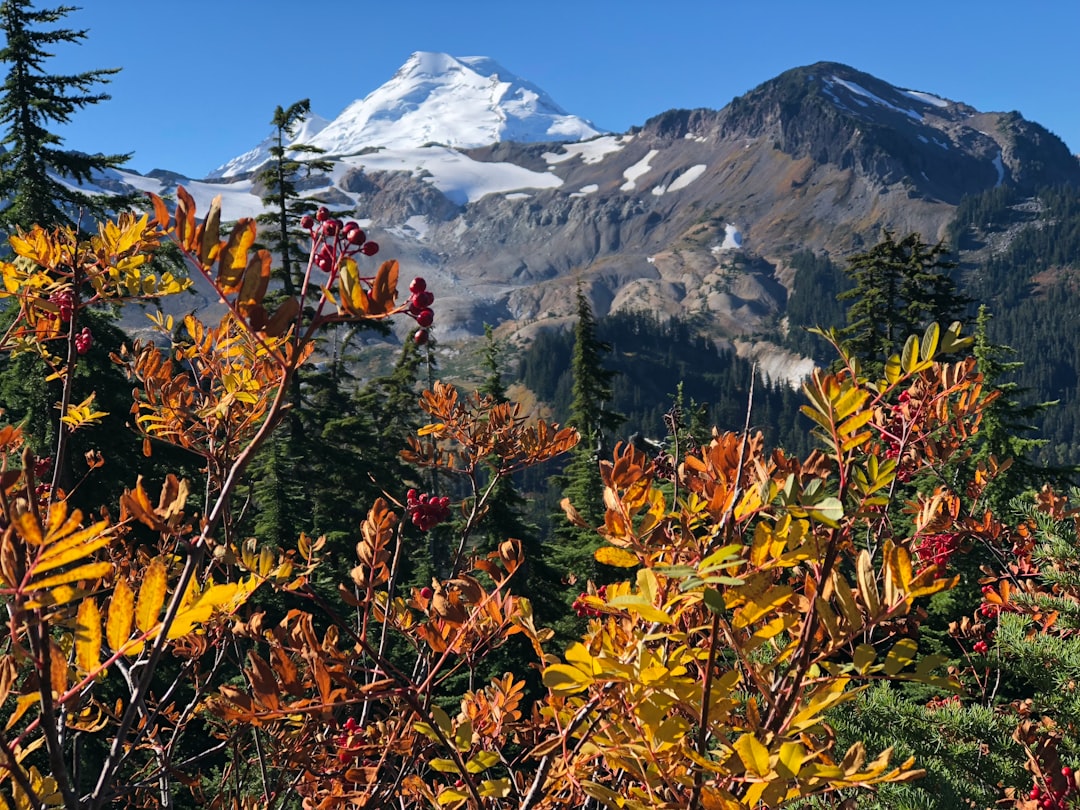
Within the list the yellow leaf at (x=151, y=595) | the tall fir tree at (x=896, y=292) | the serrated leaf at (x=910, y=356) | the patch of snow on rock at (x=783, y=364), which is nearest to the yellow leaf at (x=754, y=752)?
the serrated leaf at (x=910, y=356)

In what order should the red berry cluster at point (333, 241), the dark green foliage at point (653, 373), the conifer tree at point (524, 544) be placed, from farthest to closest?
the dark green foliage at point (653, 373), the conifer tree at point (524, 544), the red berry cluster at point (333, 241)

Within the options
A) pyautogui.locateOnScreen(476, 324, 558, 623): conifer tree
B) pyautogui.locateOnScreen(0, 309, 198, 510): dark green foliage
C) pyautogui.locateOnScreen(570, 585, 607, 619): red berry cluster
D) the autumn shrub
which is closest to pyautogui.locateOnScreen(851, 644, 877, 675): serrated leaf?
the autumn shrub

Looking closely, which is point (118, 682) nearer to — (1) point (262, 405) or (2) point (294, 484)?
(2) point (294, 484)

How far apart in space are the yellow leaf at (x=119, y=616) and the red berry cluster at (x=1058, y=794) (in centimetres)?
298

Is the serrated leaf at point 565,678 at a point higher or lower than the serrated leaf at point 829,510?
lower

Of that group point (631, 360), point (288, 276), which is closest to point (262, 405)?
point (288, 276)

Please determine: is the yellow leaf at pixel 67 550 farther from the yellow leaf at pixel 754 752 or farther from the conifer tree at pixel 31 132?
the conifer tree at pixel 31 132

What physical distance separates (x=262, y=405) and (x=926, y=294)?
28.0 metres

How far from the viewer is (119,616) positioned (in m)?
1.12

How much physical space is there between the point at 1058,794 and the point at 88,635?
120 inches

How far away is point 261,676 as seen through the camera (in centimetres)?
159

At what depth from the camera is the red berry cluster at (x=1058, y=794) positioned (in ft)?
8.08

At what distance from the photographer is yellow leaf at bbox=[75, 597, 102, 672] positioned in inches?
42.7

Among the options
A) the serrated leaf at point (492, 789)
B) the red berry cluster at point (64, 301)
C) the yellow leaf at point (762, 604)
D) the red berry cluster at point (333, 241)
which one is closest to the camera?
the yellow leaf at point (762, 604)
